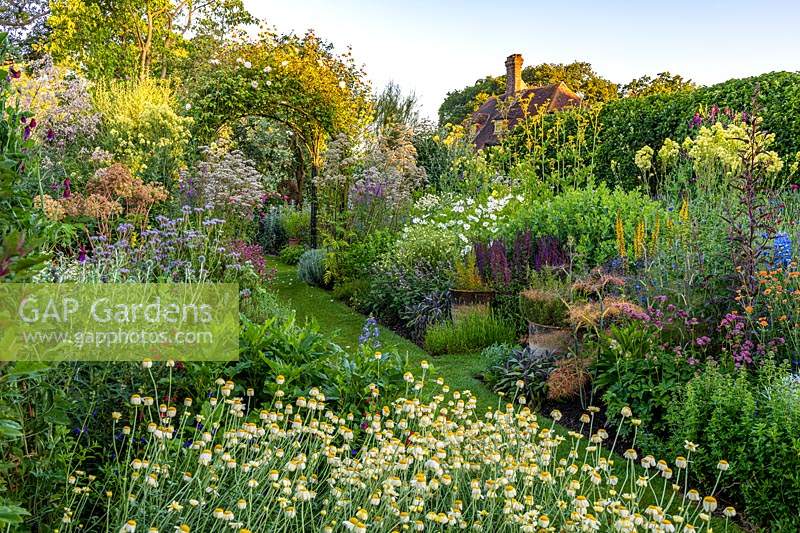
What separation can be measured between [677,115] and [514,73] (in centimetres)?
1736

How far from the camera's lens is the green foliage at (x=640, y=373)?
389 cm

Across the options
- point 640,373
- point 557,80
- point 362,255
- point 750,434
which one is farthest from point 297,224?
point 557,80

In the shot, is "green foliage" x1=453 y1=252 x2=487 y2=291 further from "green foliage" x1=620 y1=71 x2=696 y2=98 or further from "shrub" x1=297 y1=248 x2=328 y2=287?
"green foliage" x1=620 y1=71 x2=696 y2=98

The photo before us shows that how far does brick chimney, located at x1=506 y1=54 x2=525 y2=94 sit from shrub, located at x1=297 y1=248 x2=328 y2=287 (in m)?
18.5

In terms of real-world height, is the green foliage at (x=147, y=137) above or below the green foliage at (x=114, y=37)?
below

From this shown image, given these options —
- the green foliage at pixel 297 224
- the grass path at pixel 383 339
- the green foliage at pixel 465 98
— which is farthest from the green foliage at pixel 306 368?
the green foliage at pixel 465 98

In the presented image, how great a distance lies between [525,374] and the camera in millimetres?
4844

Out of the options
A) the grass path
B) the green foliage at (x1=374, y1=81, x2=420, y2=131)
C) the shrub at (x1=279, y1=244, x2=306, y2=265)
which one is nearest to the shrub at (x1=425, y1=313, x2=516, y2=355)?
the grass path

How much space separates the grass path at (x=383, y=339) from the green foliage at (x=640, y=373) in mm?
336

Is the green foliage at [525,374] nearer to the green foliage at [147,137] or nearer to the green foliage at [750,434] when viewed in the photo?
the green foliage at [750,434]

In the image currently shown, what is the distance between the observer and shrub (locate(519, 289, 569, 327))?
197 inches

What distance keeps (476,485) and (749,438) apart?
5.85 feet

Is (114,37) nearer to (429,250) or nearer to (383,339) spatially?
(429,250)

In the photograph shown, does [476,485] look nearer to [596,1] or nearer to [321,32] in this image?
[596,1]
